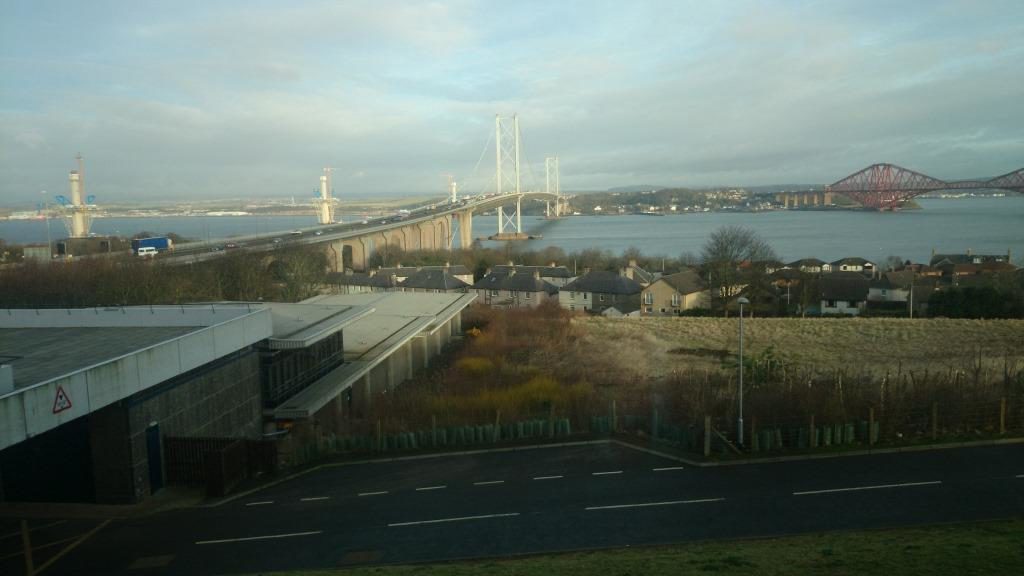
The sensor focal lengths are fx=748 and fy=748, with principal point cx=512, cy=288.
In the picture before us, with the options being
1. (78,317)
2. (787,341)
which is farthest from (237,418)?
(787,341)

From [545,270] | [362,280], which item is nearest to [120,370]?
[362,280]

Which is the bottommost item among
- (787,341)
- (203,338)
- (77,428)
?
(787,341)

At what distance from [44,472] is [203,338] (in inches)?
52.4

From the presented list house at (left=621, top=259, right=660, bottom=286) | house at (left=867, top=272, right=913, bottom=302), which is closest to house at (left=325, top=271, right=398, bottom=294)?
house at (left=621, top=259, right=660, bottom=286)

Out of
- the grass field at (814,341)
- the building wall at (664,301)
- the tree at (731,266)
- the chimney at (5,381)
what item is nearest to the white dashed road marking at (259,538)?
the chimney at (5,381)

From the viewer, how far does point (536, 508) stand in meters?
4.70

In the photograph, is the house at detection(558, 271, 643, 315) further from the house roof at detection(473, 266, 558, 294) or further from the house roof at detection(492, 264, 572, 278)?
the house roof at detection(492, 264, 572, 278)

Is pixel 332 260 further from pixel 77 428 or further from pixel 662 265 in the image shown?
pixel 77 428

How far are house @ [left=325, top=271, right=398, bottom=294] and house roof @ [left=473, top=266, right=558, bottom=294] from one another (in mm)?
2481

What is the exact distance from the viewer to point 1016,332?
1309cm

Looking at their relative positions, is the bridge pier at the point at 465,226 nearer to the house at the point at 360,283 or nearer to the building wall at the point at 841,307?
the house at the point at 360,283

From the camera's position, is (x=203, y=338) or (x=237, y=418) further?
(x=237, y=418)

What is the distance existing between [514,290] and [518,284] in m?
0.22

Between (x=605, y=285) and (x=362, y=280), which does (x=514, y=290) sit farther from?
(x=362, y=280)
